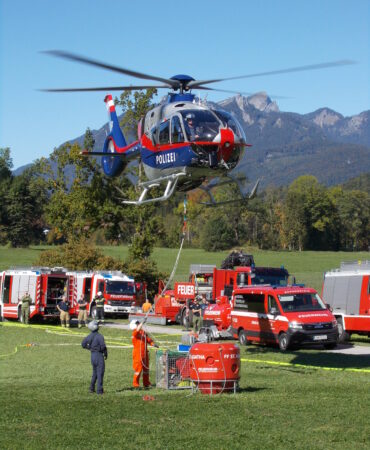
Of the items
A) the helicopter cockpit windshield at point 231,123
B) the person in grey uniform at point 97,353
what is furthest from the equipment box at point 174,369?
the helicopter cockpit windshield at point 231,123

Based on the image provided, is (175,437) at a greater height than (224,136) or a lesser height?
lesser

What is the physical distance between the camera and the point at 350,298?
98.6 feet

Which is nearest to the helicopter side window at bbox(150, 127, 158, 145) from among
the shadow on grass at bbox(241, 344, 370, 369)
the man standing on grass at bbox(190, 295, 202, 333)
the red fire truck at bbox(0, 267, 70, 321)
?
the shadow on grass at bbox(241, 344, 370, 369)

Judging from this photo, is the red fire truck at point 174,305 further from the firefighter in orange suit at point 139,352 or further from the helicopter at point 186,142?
the firefighter in orange suit at point 139,352

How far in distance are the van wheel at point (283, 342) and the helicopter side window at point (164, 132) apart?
8665 millimetres

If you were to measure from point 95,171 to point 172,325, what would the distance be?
1781 cm

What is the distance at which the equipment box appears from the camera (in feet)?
58.8

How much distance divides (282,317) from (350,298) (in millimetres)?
4143

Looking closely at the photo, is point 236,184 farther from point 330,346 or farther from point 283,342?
point 330,346

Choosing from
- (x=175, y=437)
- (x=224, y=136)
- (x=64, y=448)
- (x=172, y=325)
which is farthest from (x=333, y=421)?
(x=172, y=325)

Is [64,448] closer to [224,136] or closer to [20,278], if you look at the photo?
[224,136]

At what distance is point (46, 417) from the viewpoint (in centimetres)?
1462

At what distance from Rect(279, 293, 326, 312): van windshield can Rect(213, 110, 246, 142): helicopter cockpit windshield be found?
343 inches

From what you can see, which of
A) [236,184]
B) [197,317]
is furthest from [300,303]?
[197,317]
